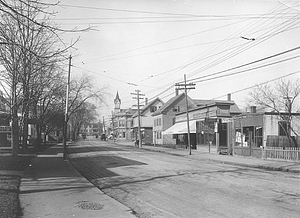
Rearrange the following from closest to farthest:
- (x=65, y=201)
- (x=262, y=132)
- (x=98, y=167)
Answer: (x=65, y=201) < (x=98, y=167) < (x=262, y=132)

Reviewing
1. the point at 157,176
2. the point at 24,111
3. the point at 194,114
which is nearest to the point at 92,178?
the point at 157,176

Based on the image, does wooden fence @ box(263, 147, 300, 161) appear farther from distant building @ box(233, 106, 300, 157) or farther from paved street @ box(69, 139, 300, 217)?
paved street @ box(69, 139, 300, 217)

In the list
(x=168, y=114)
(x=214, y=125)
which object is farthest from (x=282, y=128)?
(x=168, y=114)

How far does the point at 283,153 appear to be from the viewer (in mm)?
22062

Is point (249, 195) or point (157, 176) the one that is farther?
point (157, 176)

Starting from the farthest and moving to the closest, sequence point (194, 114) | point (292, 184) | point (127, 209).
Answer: point (194, 114) < point (292, 184) < point (127, 209)

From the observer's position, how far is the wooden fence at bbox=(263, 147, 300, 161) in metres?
21.0

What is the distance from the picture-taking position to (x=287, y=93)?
30.1 metres

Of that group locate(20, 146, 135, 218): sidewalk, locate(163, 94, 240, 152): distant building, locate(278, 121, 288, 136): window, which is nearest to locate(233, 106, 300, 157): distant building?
locate(278, 121, 288, 136): window

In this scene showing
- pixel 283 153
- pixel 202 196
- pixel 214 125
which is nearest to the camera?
pixel 202 196

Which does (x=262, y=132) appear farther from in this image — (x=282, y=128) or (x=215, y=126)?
(x=215, y=126)

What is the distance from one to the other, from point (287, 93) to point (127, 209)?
25956 millimetres

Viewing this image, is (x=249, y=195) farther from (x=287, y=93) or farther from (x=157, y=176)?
(x=287, y=93)

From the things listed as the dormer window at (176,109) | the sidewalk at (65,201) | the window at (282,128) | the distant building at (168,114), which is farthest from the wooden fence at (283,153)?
the dormer window at (176,109)
